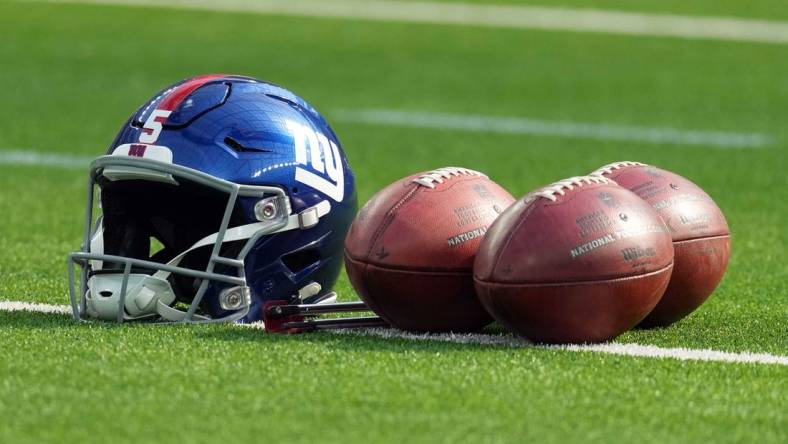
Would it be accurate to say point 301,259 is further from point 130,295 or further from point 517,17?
point 517,17

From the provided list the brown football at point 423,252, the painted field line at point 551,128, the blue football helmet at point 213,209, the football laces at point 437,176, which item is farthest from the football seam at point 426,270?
the painted field line at point 551,128

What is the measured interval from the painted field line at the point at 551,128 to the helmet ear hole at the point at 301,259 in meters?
5.59

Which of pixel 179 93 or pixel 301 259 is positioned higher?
pixel 179 93

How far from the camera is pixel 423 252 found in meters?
4.59

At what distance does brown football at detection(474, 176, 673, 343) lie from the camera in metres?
4.39

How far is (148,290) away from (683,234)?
5.65 feet

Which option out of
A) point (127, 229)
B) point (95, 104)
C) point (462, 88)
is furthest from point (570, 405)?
point (462, 88)

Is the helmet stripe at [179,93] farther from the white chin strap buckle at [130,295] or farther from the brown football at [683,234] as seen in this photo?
the brown football at [683,234]

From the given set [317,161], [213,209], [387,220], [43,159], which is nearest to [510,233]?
[387,220]

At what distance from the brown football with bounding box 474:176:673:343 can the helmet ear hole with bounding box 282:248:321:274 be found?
715 millimetres

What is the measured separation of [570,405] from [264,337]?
1.16 m

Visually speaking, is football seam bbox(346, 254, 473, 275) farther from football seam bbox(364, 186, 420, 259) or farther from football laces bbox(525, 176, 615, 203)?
football laces bbox(525, 176, 615, 203)

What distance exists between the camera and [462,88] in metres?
12.7

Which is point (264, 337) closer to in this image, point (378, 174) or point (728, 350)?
point (728, 350)
